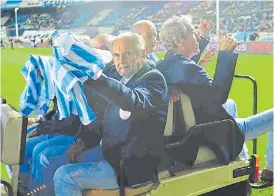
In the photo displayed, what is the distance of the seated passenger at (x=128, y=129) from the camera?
9.37ft

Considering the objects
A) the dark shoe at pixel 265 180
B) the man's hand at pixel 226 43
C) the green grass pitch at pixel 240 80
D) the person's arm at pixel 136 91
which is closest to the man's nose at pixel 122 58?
the person's arm at pixel 136 91

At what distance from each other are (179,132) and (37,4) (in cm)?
95

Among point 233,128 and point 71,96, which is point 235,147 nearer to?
point 233,128

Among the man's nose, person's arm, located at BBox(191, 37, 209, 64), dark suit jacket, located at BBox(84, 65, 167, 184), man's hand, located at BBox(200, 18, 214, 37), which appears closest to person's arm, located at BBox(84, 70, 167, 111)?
dark suit jacket, located at BBox(84, 65, 167, 184)

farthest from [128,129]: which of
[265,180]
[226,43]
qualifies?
[265,180]

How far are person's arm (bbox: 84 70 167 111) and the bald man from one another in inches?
3.0

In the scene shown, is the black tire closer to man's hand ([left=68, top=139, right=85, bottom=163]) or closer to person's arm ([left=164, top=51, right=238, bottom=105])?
person's arm ([left=164, top=51, right=238, bottom=105])

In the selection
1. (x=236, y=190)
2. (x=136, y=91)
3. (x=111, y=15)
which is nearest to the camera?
(x=136, y=91)

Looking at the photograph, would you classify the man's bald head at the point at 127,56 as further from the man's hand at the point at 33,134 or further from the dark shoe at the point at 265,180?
the dark shoe at the point at 265,180

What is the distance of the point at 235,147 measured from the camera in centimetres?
331

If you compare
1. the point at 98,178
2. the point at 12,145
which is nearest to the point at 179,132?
the point at 98,178

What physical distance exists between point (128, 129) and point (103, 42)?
433mm

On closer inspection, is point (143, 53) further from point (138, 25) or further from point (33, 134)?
point (33, 134)

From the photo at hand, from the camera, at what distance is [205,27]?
3123 millimetres
